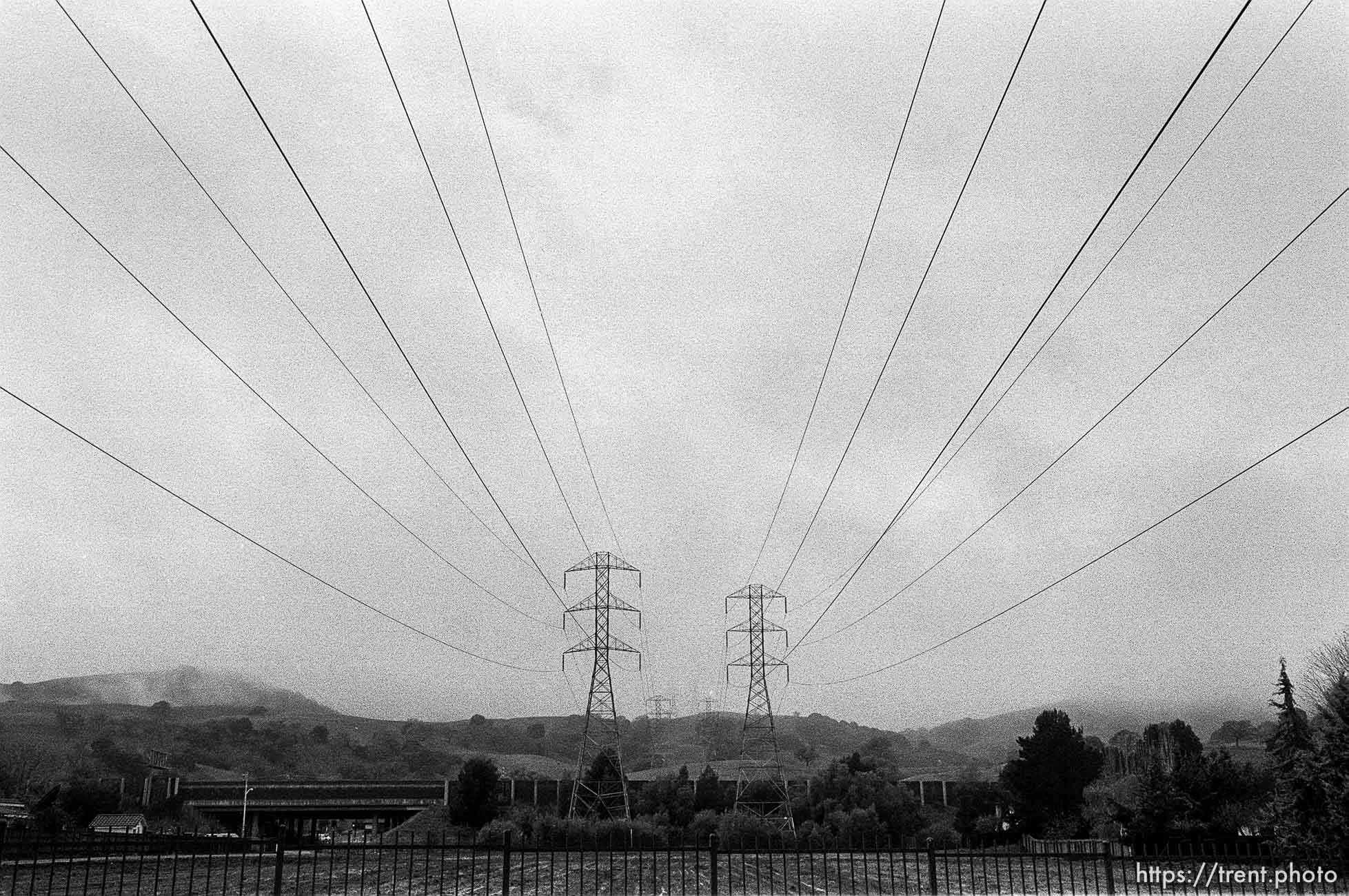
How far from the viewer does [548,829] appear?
64.9 m

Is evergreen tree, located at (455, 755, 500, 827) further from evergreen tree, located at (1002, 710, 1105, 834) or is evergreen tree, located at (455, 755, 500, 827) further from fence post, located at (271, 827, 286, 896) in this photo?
fence post, located at (271, 827, 286, 896)

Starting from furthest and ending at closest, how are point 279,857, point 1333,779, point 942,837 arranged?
point 942,837, point 1333,779, point 279,857

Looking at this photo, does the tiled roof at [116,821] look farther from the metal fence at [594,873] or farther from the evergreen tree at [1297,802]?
the evergreen tree at [1297,802]

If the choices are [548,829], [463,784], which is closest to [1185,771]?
[548,829]

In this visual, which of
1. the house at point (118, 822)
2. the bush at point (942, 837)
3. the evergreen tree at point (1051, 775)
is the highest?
the evergreen tree at point (1051, 775)

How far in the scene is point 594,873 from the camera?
30797 mm

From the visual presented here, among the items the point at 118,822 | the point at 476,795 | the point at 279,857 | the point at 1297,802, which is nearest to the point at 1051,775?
the point at 476,795

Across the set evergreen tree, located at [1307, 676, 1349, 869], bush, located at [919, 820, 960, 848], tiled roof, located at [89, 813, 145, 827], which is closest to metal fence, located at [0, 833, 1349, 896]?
evergreen tree, located at [1307, 676, 1349, 869]

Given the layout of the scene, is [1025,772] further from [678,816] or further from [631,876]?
[631,876]

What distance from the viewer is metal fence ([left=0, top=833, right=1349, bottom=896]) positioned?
22.8 metres

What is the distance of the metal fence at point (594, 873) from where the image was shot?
→ 22.8 m

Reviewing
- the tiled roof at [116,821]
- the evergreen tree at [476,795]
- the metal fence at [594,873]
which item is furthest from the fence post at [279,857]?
the tiled roof at [116,821]

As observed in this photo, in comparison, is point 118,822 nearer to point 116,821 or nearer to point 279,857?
point 116,821

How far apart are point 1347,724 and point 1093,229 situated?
51.4 ft
